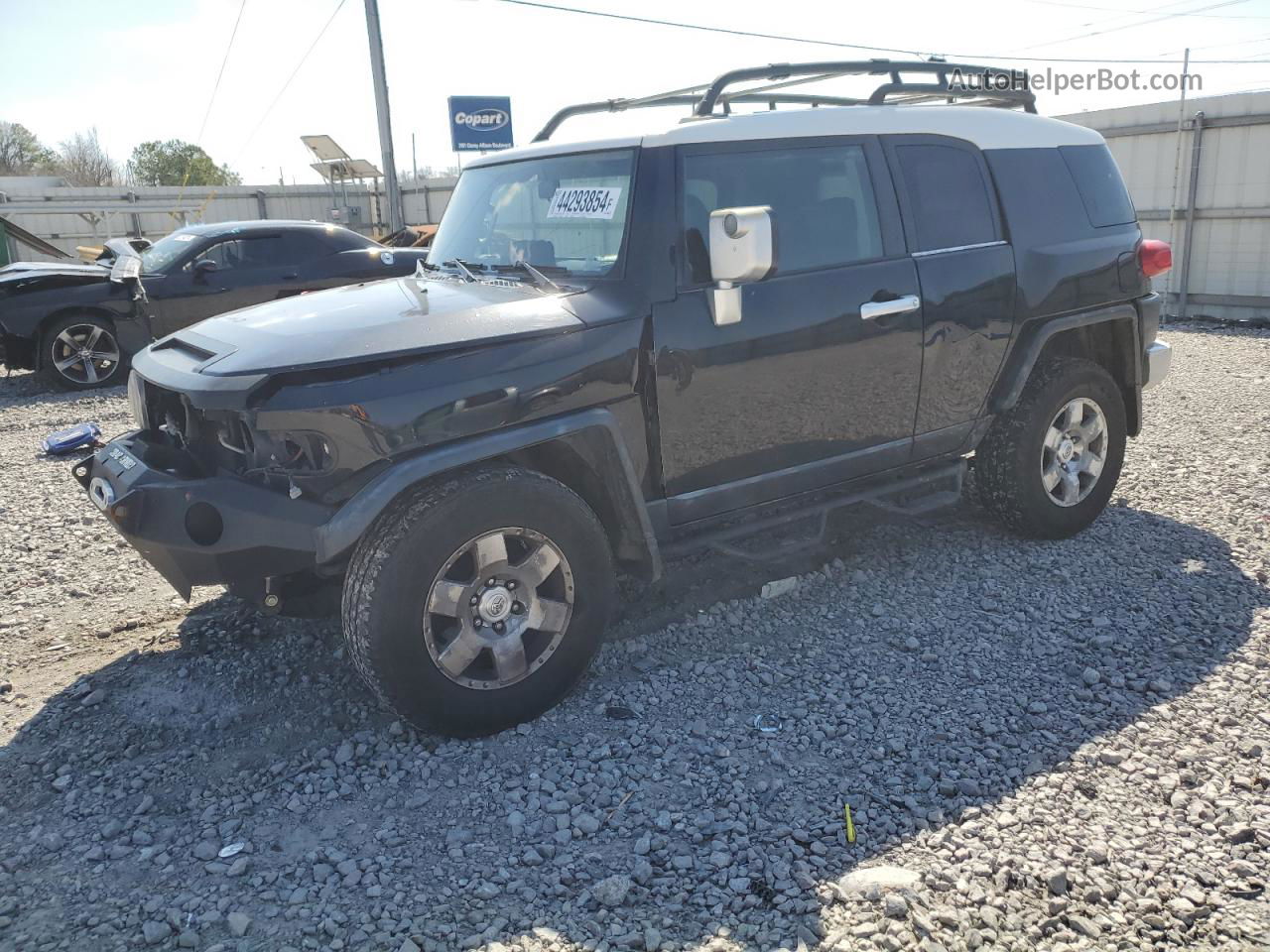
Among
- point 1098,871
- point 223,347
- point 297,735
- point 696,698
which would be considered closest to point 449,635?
point 297,735

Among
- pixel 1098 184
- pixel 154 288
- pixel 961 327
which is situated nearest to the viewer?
pixel 961 327

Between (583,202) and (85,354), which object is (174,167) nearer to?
(85,354)

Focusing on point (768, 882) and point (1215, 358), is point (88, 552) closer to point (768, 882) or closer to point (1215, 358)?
point (768, 882)

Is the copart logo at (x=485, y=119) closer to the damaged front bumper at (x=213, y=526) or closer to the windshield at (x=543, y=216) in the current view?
the windshield at (x=543, y=216)

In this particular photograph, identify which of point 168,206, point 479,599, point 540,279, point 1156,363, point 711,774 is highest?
point 168,206

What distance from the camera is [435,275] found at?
171 inches

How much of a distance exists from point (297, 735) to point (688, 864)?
62.5 inches

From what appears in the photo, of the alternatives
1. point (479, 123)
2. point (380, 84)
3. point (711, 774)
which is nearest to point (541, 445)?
point (711, 774)

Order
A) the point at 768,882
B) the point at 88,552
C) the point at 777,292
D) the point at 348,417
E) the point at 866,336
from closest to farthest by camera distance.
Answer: the point at 768,882 → the point at 348,417 → the point at 777,292 → the point at 866,336 → the point at 88,552

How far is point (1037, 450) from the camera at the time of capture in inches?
194

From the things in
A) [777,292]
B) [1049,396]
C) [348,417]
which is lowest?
[1049,396]

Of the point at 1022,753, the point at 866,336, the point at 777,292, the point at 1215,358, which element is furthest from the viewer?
the point at 1215,358

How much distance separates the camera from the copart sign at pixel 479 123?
17.2 m

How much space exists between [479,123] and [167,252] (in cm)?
823
